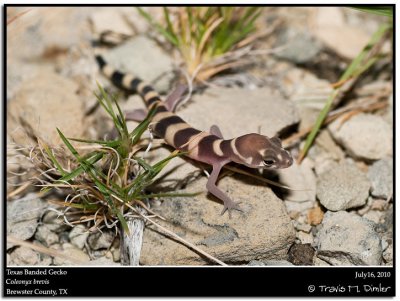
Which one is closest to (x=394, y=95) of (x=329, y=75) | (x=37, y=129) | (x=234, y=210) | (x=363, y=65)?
(x=363, y=65)

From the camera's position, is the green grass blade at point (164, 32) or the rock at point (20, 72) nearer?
the green grass blade at point (164, 32)

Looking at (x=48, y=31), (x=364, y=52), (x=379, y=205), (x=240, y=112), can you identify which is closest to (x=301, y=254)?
(x=379, y=205)

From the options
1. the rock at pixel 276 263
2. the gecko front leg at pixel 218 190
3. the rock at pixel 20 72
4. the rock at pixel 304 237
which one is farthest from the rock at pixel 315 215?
the rock at pixel 20 72

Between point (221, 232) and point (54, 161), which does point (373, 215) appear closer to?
point (221, 232)

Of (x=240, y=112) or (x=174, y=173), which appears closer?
(x=174, y=173)

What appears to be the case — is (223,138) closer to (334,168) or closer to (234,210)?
(234,210)

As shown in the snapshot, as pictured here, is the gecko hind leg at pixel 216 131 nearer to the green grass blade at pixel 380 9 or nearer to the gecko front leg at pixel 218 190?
the gecko front leg at pixel 218 190
